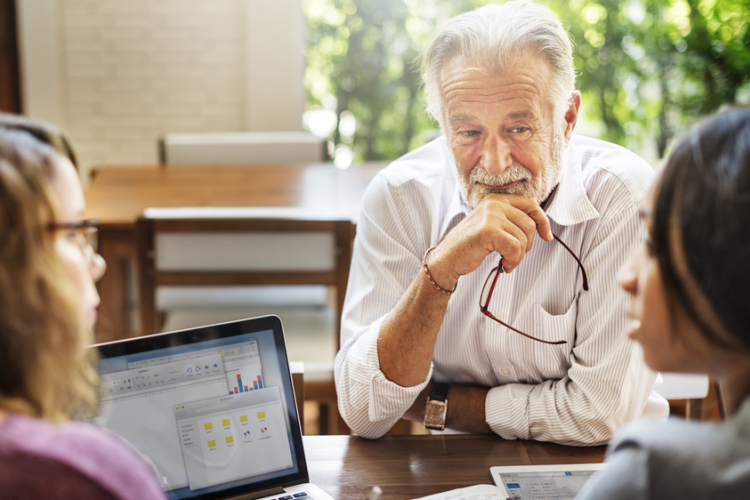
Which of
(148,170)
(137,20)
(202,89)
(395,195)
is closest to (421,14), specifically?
(202,89)

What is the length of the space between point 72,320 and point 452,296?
88cm

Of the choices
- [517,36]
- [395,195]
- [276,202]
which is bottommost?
[276,202]

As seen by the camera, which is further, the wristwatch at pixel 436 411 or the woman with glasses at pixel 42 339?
the wristwatch at pixel 436 411

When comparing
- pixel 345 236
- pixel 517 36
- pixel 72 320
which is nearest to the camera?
pixel 72 320

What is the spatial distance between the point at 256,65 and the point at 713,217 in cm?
407

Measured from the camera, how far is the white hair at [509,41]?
127cm

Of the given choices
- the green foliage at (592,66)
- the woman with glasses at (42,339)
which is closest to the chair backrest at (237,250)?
the woman with glasses at (42,339)

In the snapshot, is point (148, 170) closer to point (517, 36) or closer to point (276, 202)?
point (276, 202)

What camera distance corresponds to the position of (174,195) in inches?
109

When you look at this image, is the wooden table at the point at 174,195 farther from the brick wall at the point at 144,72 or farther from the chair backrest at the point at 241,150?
the brick wall at the point at 144,72

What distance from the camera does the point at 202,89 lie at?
4.43m

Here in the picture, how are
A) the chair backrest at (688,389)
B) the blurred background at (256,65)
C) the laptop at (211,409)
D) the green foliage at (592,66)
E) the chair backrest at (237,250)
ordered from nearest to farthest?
the laptop at (211,409) → the chair backrest at (688,389) → the chair backrest at (237,250) → the green foliage at (592,66) → the blurred background at (256,65)

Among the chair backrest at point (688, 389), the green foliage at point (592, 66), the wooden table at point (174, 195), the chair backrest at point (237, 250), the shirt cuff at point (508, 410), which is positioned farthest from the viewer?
the green foliage at point (592, 66)

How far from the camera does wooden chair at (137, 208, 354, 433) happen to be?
1.93m
